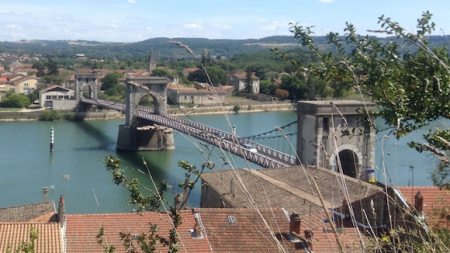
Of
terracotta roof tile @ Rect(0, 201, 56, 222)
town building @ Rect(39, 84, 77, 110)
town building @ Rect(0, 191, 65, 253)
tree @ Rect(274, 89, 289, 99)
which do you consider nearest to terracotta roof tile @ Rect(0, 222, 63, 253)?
town building @ Rect(0, 191, 65, 253)

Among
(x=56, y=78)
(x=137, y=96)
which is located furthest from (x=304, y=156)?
(x=56, y=78)


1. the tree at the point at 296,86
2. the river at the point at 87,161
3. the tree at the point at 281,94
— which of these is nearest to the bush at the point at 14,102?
the river at the point at 87,161

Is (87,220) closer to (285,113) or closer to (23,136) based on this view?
(23,136)

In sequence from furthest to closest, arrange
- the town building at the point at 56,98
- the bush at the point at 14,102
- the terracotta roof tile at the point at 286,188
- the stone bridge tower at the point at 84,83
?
Result: the stone bridge tower at the point at 84,83 < the bush at the point at 14,102 < the town building at the point at 56,98 < the terracotta roof tile at the point at 286,188

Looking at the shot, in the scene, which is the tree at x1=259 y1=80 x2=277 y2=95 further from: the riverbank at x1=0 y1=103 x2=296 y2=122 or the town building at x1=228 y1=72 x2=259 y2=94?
the riverbank at x1=0 y1=103 x2=296 y2=122

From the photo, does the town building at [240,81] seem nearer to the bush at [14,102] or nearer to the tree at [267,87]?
the tree at [267,87]

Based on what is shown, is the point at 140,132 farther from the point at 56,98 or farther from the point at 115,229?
the point at 115,229

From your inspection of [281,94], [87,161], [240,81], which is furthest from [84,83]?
[87,161]
